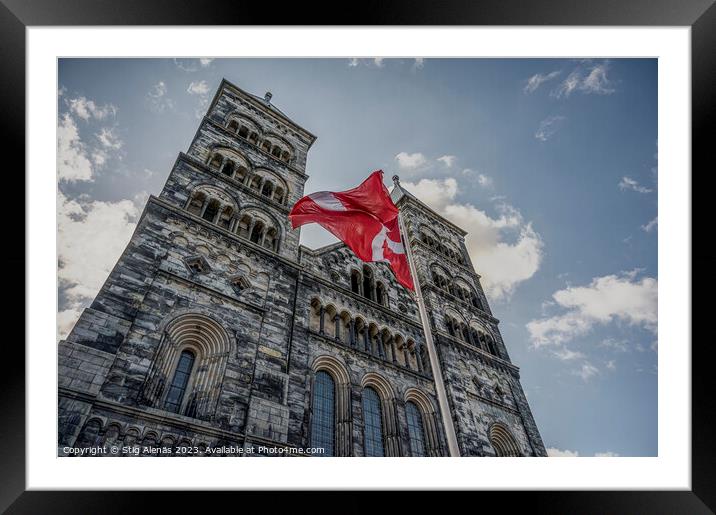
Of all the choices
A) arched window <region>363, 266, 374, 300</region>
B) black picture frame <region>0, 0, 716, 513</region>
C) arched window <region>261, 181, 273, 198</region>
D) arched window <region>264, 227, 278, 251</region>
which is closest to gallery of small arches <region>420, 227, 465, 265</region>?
arched window <region>363, 266, 374, 300</region>

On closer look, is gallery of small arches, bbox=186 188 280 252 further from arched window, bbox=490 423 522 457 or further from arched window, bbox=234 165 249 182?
arched window, bbox=490 423 522 457

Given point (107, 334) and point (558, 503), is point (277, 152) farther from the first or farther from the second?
point (558, 503)

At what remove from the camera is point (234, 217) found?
15.5 m

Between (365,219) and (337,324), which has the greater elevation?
(337,324)

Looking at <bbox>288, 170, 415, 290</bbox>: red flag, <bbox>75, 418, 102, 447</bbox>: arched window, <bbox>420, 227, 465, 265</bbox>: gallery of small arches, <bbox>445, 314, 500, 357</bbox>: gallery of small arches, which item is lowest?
<bbox>75, 418, 102, 447</bbox>: arched window

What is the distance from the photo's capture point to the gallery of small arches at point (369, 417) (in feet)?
39.8

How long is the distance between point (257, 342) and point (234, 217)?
586 cm

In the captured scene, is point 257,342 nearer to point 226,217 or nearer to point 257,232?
point 257,232

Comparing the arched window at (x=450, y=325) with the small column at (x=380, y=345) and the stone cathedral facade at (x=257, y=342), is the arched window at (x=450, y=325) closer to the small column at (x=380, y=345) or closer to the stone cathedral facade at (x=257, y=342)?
the stone cathedral facade at (x=257, y=342)

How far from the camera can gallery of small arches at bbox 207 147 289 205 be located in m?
17.5

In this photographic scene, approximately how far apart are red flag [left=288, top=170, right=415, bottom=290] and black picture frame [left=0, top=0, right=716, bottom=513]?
4939 mm
